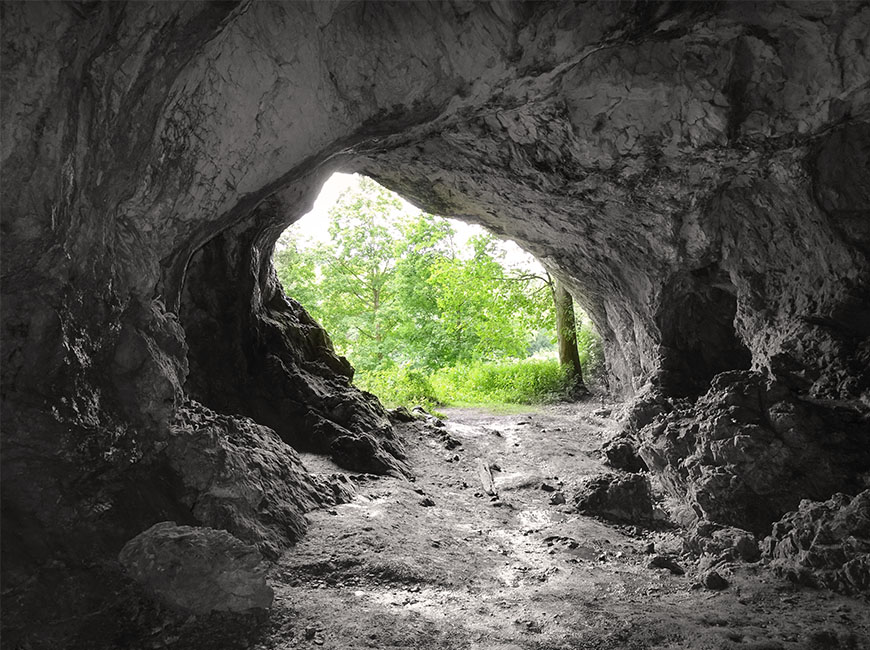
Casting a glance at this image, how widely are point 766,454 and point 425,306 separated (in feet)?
59.6

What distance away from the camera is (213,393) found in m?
8.87

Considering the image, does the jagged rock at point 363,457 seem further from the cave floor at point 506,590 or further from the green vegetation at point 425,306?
the green vegetation at point 425,306

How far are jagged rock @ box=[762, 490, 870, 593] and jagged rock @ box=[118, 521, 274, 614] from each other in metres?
4.22

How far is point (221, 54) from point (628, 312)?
8.00m

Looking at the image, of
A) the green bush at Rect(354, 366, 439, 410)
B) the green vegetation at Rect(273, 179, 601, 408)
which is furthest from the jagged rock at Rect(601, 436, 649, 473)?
the green vegetation at Rect(273, 179, 601, 408)

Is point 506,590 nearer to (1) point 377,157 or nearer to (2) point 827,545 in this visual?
(2) point 827,545

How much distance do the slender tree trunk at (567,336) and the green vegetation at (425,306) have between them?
0.28 m

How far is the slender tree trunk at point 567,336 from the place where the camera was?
17453 mm

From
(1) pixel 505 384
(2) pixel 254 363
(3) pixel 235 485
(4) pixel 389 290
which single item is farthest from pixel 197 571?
(4) pixel 389 290

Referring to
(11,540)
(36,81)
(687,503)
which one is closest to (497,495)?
(687,503)

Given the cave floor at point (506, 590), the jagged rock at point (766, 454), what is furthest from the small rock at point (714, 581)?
the jagged rock at point (766, 454)

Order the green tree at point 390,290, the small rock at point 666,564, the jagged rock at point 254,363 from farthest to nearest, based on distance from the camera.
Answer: the green tree at point 390,290 < the jagged rock at point 254,363 < the small rock at point 666,564

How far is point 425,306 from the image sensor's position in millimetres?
23609

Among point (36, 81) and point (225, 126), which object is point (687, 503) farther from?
point (36, 81)
